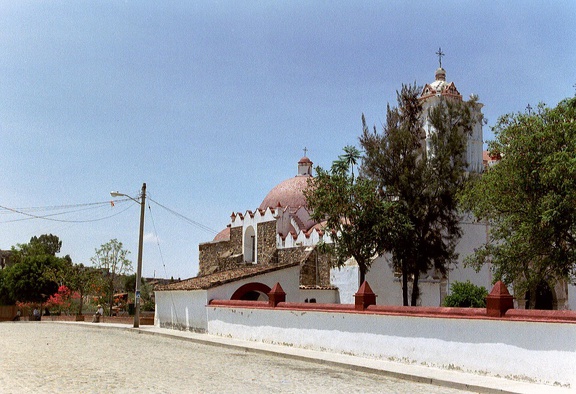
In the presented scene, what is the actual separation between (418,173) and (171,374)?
669 inches

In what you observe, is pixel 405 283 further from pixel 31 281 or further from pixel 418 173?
pixel 31 281

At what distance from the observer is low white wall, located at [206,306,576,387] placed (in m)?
11.9

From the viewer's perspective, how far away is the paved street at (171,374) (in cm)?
1043

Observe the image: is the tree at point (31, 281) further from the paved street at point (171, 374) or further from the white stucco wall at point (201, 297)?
the paved street at point (171, 374)

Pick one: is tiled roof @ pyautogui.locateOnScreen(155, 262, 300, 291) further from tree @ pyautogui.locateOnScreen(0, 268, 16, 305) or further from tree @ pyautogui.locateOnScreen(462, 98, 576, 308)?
tree @ pyautogui.locateOnScreen(0, 268, 16, 305)

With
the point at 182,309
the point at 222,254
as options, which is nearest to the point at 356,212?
the point at 182,309

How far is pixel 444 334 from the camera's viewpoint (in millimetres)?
14477

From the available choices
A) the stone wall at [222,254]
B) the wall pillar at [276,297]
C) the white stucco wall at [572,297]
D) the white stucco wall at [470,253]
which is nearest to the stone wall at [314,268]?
the white stucco wall at [470,253]

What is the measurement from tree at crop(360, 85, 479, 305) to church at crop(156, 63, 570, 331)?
6.35 ft

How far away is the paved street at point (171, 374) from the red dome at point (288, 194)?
19.8 metres

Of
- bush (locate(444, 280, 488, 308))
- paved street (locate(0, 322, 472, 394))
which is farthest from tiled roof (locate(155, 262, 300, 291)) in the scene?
paved street (locate(0, 322, 472, 394))

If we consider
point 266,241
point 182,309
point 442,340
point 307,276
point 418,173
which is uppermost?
point 418,173

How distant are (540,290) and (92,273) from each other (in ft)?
102

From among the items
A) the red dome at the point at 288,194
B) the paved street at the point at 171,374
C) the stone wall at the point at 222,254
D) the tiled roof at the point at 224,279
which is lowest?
the paved street at the point at 171,374
